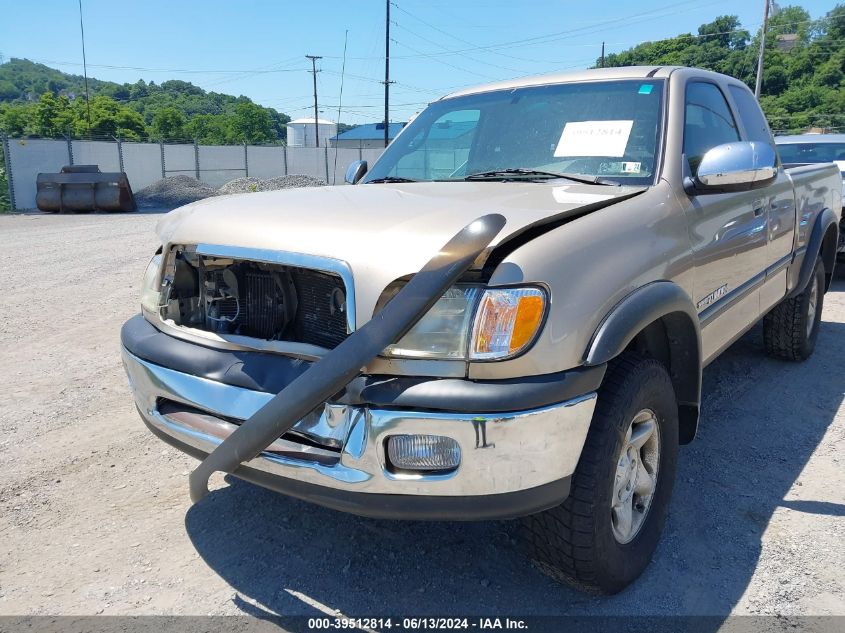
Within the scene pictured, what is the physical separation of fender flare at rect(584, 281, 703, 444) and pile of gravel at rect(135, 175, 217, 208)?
964 inches

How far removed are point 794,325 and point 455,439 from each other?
4096 millimetres

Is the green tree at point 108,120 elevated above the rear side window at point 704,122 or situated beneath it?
elevated above

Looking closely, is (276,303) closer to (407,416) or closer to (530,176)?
(407,416)

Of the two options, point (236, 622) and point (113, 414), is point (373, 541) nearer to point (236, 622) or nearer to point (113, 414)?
point (236, 622)

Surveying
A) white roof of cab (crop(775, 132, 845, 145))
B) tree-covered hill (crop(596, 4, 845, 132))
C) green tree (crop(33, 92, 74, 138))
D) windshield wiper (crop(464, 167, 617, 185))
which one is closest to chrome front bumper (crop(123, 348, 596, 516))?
windshield wiper (crop(464, 167, 617, 185))

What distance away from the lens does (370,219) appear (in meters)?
2.45

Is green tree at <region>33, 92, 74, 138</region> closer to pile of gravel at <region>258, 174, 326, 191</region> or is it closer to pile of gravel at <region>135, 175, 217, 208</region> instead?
pile of gravel at <region>135, 175, 217, 208</region>

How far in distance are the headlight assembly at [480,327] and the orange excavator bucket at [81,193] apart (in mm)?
21345

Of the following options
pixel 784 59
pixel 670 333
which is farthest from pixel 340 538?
pixel 784 59

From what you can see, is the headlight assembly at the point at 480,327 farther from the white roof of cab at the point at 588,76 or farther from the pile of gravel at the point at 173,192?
the pile of gravel at the point at 173,192

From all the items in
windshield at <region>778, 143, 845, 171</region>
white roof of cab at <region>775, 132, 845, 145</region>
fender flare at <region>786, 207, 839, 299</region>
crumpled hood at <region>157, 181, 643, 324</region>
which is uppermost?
white roof of cab at <region>775, 132, 845, 145</region>

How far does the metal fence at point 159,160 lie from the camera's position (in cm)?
2339

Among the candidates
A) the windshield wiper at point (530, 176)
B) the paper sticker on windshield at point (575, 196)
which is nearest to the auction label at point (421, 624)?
the paper sticker on windshield at point (575, 196)

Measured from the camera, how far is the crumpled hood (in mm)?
2162
